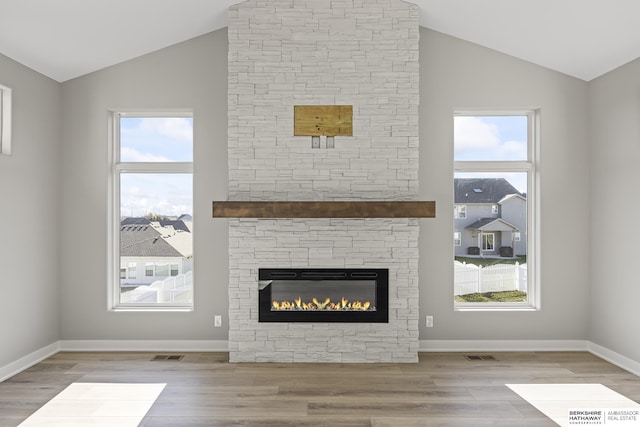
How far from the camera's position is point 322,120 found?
448 centimetres

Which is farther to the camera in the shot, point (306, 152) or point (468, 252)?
point (468, 252)

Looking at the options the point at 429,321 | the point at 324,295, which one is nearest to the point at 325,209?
the point at 324,295

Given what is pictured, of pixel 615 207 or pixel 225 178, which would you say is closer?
pixel 615 207

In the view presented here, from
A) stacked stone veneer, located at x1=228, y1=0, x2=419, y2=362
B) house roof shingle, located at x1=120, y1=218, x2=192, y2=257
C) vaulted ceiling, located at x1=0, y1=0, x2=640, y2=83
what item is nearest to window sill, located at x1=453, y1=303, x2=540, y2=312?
stacked stone veneer, located at x1=228, y1=0, x2=419, y2=362

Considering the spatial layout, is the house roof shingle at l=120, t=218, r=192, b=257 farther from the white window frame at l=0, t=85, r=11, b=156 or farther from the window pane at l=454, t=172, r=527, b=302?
the window pane at l=454, t=172, r=527, b=302

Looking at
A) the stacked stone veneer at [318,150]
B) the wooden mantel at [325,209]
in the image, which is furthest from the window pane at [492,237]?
the wooden mantel at [325,209]

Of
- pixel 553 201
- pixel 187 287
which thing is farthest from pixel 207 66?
pixel 553 201

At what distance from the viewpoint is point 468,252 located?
4.98m

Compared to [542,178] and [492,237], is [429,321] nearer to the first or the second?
[492,237]

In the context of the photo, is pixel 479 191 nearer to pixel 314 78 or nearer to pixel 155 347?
pixel 314 78

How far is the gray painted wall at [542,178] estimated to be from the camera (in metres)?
4.83

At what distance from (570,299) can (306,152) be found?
302 centimetres

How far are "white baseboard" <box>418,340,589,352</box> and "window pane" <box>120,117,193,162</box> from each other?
122 inches

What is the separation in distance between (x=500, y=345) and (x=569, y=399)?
1.32 m
